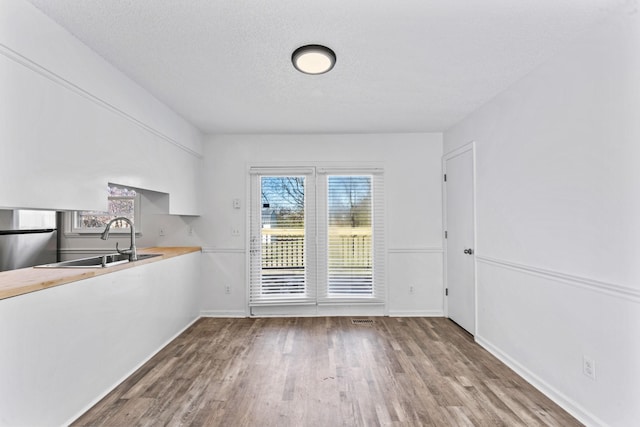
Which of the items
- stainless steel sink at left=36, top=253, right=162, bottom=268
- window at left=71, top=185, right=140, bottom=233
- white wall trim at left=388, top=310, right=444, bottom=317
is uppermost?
window at left=71, top=185, right=140, bottom=233

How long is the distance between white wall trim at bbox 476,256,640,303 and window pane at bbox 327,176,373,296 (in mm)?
1710

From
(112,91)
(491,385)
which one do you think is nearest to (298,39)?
(112,91)

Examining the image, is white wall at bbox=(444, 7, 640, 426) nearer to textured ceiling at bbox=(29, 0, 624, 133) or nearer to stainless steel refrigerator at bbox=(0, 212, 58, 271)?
textured ceiling at bbox=(29, 0, 624, 133)

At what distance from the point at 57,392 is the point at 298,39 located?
264cm

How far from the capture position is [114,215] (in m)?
4.21

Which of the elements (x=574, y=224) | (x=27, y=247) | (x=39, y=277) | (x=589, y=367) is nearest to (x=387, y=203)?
(x=574, y=224)

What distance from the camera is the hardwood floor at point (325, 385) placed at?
2080 millimetres

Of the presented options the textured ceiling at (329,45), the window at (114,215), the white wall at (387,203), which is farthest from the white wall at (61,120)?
the window at (114,215)

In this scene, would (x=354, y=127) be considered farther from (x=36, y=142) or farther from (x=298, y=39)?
(x=36, y=142)

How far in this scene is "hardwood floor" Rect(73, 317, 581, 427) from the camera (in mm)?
2080

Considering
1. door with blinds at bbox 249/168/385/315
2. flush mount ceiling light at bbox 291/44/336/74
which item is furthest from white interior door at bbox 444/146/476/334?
flush mount ceiling light at bbox 291/44/336/74

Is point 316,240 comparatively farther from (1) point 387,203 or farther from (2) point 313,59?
(2) point 313,59

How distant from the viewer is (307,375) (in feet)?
8.68

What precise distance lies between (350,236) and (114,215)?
3142mm
